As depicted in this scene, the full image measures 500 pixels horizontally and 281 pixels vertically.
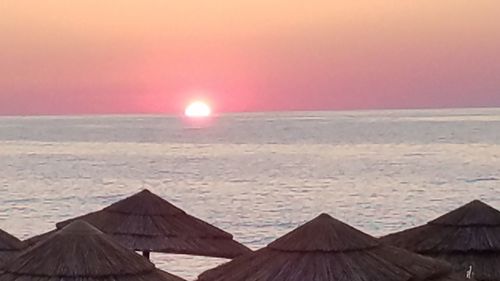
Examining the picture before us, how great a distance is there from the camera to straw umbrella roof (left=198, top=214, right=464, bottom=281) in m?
6.95

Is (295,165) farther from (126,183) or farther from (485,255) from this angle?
(485,255)

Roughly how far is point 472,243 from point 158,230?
320cm

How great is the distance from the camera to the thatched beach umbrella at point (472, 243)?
983cm

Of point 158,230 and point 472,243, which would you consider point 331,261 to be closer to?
point 472,243

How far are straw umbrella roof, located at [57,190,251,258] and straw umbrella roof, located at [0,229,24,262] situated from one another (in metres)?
1.13

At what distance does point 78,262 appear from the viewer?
724cm

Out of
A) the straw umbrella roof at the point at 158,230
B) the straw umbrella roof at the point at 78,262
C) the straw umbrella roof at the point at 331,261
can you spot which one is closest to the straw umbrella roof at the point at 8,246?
the straw umbrella roof at the point at 158,230

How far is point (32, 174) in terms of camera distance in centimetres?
5066

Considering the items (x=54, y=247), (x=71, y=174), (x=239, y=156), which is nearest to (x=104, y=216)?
(x=54, y=247)

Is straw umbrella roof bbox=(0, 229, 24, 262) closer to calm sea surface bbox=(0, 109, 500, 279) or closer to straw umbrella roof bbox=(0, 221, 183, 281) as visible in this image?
straw umbrella roof bbox=(0, 221, 183, 281)

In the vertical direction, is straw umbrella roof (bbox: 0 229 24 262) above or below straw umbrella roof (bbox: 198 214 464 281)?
above

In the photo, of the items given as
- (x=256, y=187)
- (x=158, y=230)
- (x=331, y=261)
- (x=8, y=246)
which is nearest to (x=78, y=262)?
(x=331, y=261)

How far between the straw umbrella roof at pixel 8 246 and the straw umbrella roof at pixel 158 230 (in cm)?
113

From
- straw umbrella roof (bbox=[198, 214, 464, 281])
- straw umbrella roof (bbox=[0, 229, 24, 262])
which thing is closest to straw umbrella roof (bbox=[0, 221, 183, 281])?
straw umbrella roof (bbox=[198, 214, 464, 281])
